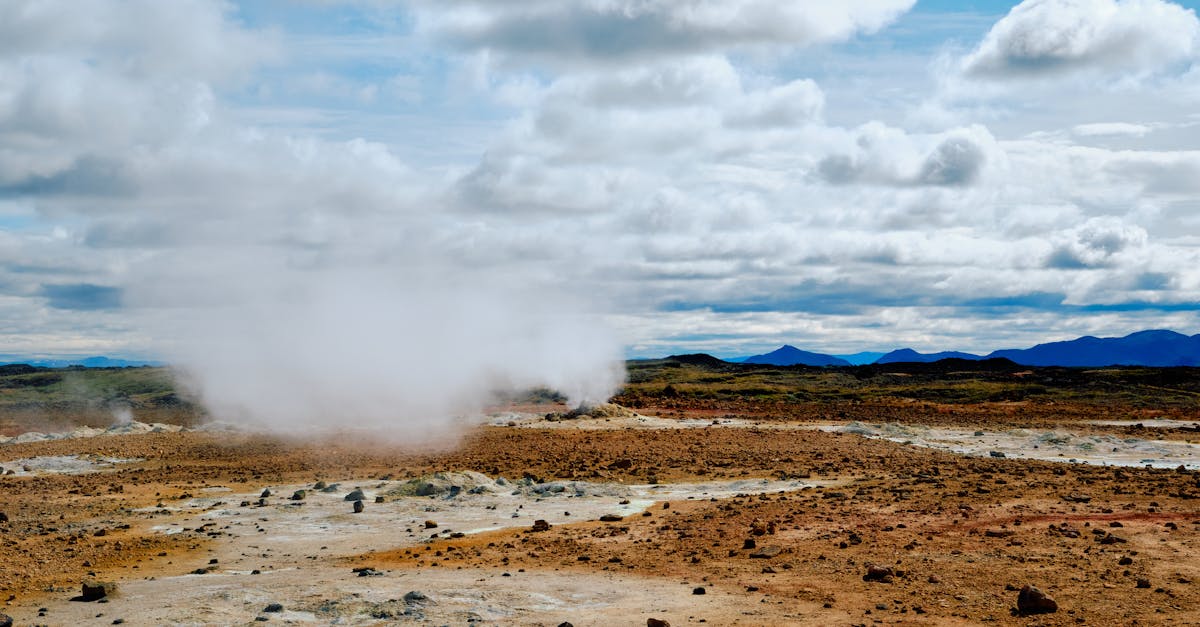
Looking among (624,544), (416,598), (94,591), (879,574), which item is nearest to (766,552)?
(879,574)

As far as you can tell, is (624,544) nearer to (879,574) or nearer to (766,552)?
(766,552)

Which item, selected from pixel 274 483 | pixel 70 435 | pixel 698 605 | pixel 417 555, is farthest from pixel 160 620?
pixel 70 435

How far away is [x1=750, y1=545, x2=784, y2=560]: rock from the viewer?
792 inches

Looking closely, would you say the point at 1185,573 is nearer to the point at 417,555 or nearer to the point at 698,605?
the point at 698,605

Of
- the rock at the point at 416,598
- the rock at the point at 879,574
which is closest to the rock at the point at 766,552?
the rock at the point at 879,574

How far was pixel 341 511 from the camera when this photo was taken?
27.3 m

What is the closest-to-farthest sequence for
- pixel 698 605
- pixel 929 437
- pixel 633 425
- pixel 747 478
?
pixel 698 605
pixel 747 478
pixel 929 437
pixel 633 425

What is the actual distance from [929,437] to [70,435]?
50859mm

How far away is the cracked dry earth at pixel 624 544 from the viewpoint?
16.0 meters

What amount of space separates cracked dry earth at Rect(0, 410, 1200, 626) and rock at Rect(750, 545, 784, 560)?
7cm

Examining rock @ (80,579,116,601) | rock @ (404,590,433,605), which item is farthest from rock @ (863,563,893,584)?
rock @ (80,579,116,601)

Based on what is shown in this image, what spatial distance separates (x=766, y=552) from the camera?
2039 centimetres

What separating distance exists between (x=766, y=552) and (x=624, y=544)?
3.37 meters

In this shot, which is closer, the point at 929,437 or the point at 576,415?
the point at 929,437
